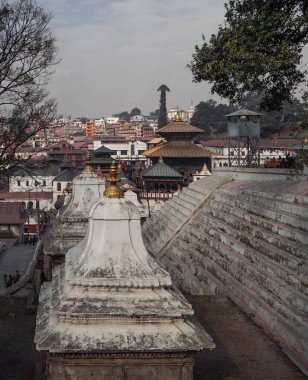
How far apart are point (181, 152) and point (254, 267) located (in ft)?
146

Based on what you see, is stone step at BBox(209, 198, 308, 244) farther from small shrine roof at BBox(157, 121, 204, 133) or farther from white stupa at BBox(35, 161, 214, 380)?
small shrine roof at BBox(157, 121, 204, 133)

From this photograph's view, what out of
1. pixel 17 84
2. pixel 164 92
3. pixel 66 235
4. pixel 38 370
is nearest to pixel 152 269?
pixel 38 370

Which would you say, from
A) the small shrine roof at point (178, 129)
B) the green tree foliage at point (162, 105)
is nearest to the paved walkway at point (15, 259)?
the small shrine roof at point (178, 129)


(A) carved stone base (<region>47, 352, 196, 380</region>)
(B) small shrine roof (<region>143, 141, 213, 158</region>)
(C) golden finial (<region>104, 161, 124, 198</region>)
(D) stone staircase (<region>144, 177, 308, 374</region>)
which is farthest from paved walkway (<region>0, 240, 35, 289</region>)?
(B) small shrine roof (<region>143, 141, 213, 158</region>)

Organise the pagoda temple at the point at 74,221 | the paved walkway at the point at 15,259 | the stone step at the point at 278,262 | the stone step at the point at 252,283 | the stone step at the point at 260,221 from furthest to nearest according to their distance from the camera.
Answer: the paved walkway at the point at 15,259, the pagoda temple at the point at 74,221, the stone step at the point at 260,221, the stone step at the point at 278,262, the stone step at the point at 252,283

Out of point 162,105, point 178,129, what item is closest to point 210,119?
point 162,105

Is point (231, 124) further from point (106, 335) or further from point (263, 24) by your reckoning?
point (106, 335)

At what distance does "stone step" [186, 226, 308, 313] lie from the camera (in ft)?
35.6

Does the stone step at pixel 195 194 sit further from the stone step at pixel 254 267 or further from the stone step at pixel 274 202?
the stone step at pixel 254 267

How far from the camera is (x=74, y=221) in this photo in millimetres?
13516

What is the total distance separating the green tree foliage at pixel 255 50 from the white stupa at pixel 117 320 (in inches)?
364

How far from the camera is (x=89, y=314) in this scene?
6.16 meters

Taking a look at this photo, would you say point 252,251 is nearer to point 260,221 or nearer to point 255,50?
point 260,221

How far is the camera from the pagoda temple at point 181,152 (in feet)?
186
